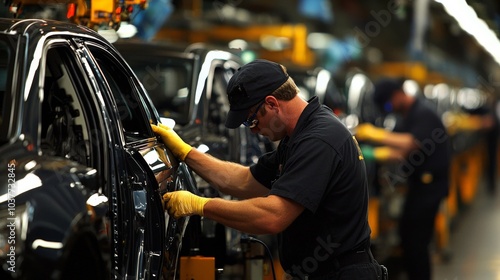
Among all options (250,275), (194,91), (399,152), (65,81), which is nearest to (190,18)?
(399,152)

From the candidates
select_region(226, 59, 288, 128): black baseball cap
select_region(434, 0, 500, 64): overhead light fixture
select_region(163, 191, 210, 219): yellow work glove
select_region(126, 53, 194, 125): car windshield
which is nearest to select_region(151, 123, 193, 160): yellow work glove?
select_region(163, 191, 210, 219): yellow work glove

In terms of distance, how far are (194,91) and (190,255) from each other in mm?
2577

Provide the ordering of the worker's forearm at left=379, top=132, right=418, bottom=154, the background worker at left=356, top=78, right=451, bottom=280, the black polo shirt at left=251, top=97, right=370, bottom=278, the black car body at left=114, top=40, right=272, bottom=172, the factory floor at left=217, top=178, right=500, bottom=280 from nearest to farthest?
the black polo shirt at left=251, top=97, right=370, bottom=278
the black car body at left=114, top=40, right=272, bottom=172
the background worker at left=356, top=78, right=451, bottom=280
the worker's forearm at left=379, top=132, right=418, bottom=154
the factory floor at left=217, top=178, right=500, bottom=280

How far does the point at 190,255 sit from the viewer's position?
6430 mm

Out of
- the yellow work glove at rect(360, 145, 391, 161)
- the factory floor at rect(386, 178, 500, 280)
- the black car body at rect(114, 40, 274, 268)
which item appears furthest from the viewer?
the yellow work glove at rect(360, 145, 391, 161)

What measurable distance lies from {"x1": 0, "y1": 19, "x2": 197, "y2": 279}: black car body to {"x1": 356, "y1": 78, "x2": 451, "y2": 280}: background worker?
13.6ft

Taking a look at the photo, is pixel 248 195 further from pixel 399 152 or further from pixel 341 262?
pixel 399 152

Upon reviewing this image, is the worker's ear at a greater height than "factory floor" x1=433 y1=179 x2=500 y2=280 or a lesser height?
greater

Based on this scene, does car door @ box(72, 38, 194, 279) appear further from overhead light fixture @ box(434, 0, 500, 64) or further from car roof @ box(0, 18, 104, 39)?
overhead light fixture @ box(434, 0, 500, 64)

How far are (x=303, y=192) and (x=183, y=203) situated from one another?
75 centimetres

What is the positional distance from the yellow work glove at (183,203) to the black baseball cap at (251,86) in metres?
0.42

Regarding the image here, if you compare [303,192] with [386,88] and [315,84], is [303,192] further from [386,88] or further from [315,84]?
[315,84]

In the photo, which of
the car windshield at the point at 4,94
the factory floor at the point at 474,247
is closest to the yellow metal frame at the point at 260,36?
the factory floor at the point at 474,247

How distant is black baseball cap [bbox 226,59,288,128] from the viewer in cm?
546
